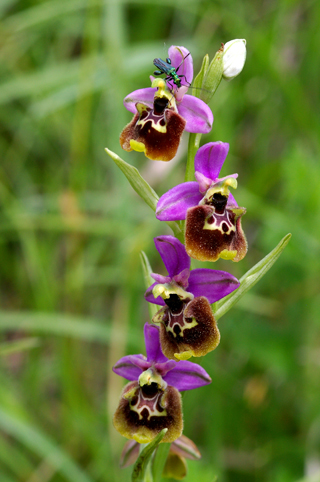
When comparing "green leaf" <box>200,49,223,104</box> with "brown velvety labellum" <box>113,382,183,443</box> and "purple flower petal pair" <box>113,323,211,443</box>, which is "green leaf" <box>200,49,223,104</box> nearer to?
"purple flower petal pair" <box>113,323,211,443</box>

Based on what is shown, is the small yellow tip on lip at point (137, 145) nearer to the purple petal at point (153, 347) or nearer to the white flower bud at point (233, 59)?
the white flower bud at point (233, 59)

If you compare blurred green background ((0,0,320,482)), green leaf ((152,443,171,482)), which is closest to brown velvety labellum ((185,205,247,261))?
green leaf ((152,443,171,482))

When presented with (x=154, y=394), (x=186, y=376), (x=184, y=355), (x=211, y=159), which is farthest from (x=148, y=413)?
(x=211, y=159)

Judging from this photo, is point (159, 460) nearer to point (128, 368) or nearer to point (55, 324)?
point (128, 368)

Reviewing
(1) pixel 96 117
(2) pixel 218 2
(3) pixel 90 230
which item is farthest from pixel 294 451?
(2) pixel 218 2

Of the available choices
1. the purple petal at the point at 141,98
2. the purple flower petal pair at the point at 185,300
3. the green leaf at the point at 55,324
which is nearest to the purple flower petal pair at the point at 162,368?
the purple flower petal pair at the point at 185,300

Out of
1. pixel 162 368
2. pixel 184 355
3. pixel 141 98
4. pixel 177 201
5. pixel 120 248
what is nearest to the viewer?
pixel 184 355
